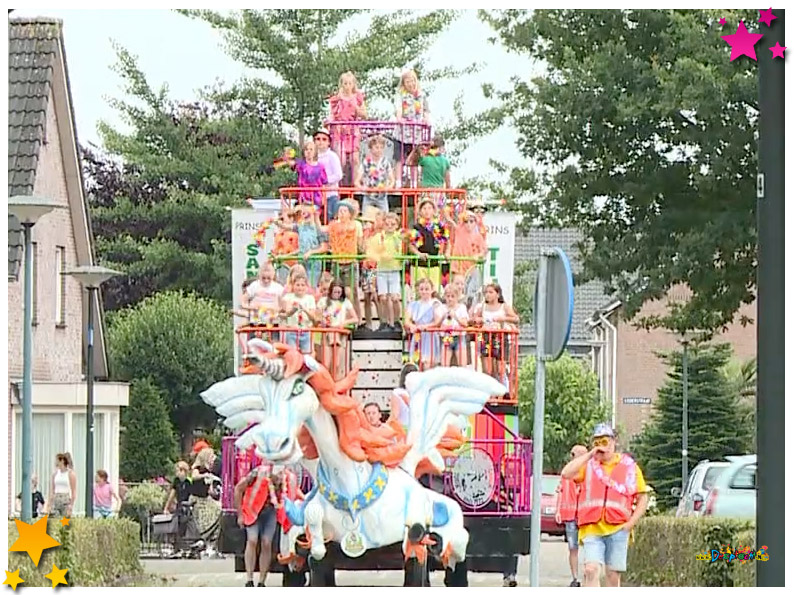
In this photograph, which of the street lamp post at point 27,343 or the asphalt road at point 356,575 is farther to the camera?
the asphalt road at point 356,575

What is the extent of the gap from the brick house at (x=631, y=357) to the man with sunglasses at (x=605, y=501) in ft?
24.4

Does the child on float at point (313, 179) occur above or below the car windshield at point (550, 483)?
above

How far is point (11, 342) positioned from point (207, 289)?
2.86 m

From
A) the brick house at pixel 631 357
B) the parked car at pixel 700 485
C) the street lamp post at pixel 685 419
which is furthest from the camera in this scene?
the street lamp post at pixel 685 419

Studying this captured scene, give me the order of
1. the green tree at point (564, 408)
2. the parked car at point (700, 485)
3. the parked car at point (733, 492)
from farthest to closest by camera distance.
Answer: the green tree at point (564, 408)
the parked car at point (700, 485)
the parked car at point (733, 492)

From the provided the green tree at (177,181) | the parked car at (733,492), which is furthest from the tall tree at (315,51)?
the parked car at (733,492)

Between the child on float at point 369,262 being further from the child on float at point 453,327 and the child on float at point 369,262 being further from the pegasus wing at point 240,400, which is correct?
the pegasus wing at point 240,400

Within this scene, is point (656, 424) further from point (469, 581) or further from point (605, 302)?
point (469, 581)

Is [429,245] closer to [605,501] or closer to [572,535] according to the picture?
[572,535]

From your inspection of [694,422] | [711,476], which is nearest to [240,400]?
[711,476]

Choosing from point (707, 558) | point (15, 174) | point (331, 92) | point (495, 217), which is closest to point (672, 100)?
point (495, 217)

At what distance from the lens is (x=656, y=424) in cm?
2311

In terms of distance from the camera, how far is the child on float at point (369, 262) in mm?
11766

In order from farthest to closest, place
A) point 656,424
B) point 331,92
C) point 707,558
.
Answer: point 656,424 < point 331,92 < point 707,558
